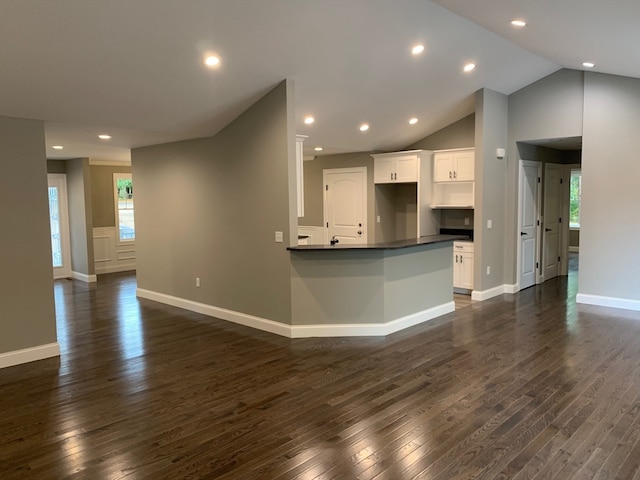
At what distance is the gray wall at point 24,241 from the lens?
14.6ft

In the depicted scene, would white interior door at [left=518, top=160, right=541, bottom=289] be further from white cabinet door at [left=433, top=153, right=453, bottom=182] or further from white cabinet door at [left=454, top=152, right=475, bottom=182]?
white cabinet door at [left=433, top=153, right=453, bottom=182]

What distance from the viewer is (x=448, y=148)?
7.78 m

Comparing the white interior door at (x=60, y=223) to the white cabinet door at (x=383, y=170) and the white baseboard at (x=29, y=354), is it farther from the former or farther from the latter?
the white cabinet door at (x=383, y=170)

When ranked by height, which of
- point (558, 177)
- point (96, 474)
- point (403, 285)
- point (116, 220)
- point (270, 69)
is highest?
point (270, 69)

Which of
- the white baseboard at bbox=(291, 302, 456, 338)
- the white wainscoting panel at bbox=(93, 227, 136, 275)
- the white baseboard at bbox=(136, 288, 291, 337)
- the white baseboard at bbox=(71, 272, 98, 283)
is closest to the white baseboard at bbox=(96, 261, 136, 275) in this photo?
the white wainscoting panel at bbox=(93, 227, 136, 275)

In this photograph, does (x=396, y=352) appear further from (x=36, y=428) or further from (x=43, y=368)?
(x=43, y=368)

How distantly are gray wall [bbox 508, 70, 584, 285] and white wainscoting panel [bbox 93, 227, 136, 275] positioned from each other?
7932 millimetres

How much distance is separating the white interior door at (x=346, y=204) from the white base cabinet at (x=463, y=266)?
1929 mm

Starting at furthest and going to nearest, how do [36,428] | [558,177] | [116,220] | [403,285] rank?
[116,220], [558,177], [403,285], [36,428]

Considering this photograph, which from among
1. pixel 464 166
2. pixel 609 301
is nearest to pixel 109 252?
pixel 464 166

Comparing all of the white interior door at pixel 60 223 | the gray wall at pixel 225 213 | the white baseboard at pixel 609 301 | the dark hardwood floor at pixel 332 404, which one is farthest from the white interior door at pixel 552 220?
the white interior door at pixel 60 223

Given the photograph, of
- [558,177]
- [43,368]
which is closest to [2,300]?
[43,368]

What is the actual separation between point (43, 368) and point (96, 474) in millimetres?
2232

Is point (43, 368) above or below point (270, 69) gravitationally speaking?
below
